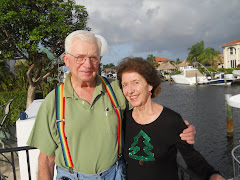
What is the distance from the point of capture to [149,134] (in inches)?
81.6

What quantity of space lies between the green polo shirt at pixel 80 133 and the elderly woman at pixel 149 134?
0.21 meters

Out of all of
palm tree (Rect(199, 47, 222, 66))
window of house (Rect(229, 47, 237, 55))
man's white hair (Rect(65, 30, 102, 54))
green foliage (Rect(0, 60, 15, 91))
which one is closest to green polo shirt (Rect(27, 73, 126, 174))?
man's white hair (Rect(65, 30, 102, 54))

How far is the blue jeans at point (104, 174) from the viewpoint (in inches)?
80.7

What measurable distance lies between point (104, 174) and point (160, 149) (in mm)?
562

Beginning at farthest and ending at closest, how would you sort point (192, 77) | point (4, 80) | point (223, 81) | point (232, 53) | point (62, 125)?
point (232, 53), point (192, 77), point (223, 81), point (4, 80), point (62, 125)

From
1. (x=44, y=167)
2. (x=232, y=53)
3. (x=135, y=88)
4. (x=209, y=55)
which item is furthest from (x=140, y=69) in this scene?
(x=209, y=55)

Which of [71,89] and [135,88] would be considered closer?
[71,89]

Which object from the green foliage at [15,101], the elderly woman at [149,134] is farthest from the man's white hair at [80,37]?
the green foliage at [15,101]

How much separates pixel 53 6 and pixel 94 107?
1497 centimetres

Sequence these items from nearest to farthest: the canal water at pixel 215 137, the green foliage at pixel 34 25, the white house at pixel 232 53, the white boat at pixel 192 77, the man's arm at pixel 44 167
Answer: the man's arm at pixel 44 167 < the canal water at pixel 215 137 < the green foliage at pixel 34 25 < the white boat at pixel 192 77 < the white house at pixel 232 53

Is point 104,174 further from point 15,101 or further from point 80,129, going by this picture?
point 15,101

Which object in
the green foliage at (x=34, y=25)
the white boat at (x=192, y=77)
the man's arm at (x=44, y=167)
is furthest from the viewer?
the white boat at (x=192, y=77)

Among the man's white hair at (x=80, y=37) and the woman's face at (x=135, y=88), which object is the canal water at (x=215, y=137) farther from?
the man's white hair at (x=80, y=37)

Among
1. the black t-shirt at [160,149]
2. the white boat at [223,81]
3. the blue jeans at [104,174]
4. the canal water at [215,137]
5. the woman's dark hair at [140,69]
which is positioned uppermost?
the woman's dark hair at [140,69]
